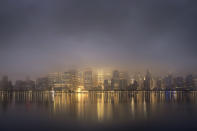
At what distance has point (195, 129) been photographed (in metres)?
18.0

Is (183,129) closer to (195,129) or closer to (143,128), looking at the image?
(195,129)

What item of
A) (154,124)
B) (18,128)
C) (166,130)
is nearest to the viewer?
(166,130)

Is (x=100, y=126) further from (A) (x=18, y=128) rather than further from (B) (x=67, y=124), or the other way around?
(A) (x=18, y=128)

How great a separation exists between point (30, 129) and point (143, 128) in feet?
34.1

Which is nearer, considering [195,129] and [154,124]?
[195,129]

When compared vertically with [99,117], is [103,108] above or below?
below

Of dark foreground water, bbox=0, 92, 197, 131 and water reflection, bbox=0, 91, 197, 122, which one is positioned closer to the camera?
dark foreground water, bbox=0, 92, 197, 131

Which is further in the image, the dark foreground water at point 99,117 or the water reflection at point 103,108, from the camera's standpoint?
the water reflection at point 103,108

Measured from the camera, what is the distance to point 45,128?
18.6 m

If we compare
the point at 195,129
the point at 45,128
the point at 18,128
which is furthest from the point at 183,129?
the point at 18,128

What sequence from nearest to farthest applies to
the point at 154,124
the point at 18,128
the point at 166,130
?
the point at 166,130, the point at 18,128, the point at 154,124

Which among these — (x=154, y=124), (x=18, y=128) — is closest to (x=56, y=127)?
(x=18, y=128)

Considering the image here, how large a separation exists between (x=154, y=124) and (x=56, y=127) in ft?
31.9

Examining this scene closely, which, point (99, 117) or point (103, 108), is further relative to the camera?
point (103, 108)
